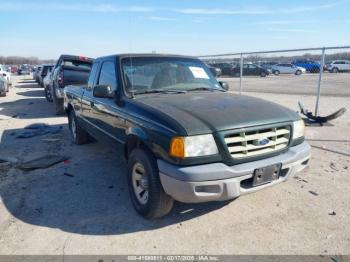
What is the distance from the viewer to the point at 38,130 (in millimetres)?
8430

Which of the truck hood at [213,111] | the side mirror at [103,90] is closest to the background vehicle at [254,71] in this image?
the truck hood at [213,111]

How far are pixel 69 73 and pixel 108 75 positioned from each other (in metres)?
6.36

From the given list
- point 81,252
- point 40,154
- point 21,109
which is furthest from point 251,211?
point 21,109

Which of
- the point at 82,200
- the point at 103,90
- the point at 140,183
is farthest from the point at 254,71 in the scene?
the point at 140,183

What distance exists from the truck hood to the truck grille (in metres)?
0.10

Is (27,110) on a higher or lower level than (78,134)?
lower

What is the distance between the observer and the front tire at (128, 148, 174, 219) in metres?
3.34

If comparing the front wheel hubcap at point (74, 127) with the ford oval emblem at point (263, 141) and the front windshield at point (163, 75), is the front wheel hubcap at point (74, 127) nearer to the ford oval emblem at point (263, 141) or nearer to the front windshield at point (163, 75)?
the front windshield at point (163, 75)

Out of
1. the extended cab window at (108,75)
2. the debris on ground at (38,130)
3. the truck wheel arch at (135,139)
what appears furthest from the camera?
the debris on ground at (38,130)

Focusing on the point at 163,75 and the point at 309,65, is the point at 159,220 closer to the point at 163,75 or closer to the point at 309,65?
the point at 163,75

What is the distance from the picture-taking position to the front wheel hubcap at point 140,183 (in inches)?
141

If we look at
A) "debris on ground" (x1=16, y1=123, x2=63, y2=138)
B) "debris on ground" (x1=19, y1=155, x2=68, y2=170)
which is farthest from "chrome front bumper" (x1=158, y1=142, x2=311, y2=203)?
"debris on ground" (x1=16, y1=123, x2=63, y2=138)

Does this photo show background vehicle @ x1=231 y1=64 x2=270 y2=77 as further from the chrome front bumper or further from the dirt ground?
the chrome front bumper

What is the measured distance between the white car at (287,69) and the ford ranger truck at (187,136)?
136ft
